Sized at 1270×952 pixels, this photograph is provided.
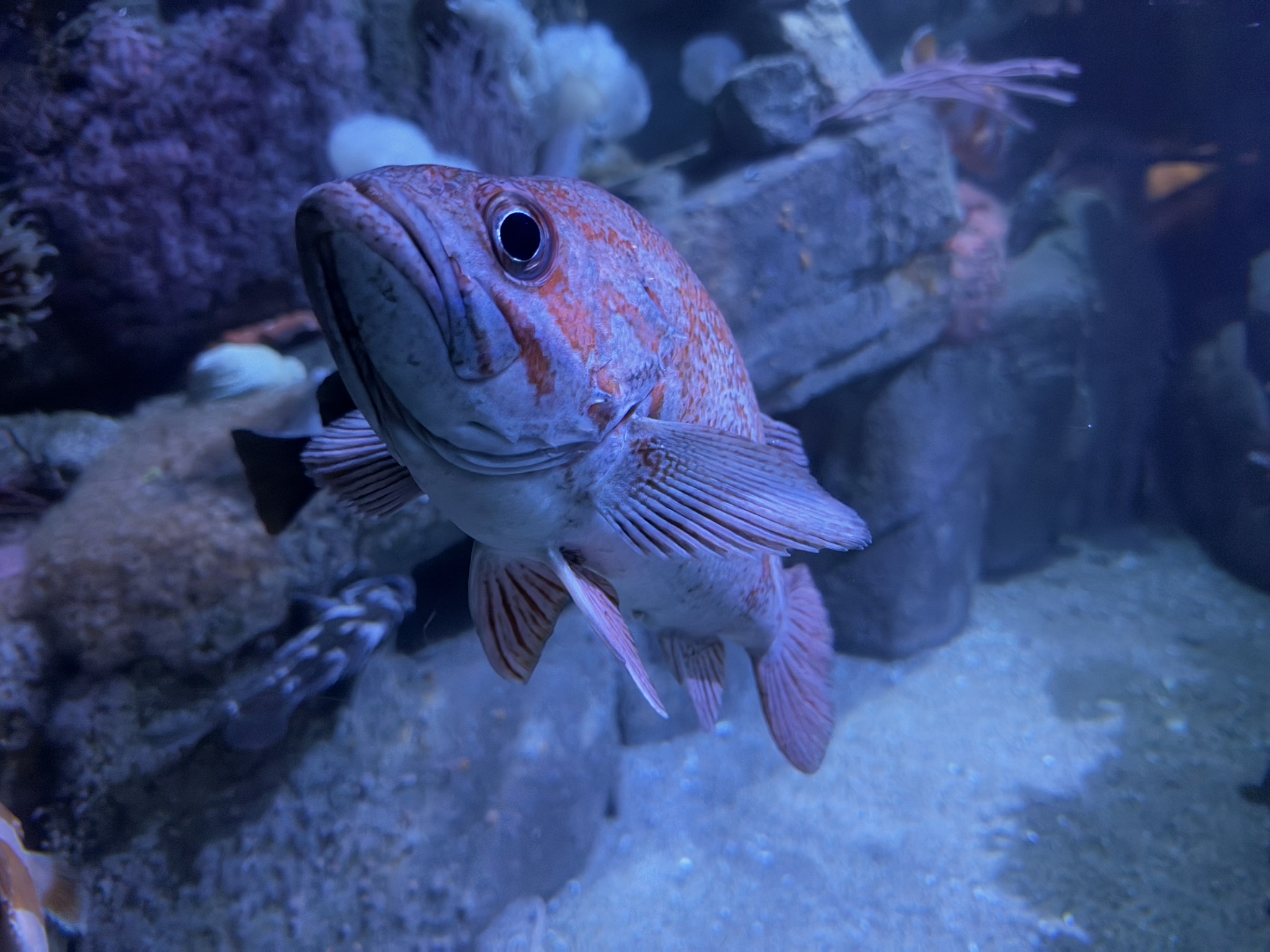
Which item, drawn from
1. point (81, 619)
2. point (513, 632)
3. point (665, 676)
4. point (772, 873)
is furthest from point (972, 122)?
point (81, 619)

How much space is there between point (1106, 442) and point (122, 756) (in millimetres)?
8386

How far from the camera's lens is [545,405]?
4.18 feet

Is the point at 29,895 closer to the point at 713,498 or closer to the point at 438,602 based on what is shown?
the point at 438,602

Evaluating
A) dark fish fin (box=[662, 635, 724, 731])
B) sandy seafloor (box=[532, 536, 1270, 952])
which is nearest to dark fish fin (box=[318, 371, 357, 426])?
dark fish fin (box=[662, 635, 724, 731])

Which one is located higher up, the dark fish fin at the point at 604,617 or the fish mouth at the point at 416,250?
the fish mouth at the point at 416,250

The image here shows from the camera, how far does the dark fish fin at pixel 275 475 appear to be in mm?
2373

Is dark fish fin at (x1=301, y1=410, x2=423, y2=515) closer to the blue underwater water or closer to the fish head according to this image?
the blue underwater water

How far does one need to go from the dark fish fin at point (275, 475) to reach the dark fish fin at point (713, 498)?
54.3 inches

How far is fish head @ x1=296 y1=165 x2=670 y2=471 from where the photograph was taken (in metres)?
1.05

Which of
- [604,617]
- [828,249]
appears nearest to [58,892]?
[604,617]

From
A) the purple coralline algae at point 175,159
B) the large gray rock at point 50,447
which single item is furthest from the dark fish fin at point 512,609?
the purple coralline algae at point 175,159

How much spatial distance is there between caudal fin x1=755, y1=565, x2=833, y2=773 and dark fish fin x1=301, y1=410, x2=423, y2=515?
1441 mm

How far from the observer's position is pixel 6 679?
8.93 ft

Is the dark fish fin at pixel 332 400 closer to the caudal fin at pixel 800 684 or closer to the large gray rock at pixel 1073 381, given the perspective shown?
the caudal fin at pixel 800 684
